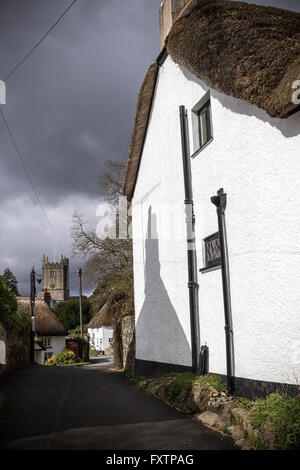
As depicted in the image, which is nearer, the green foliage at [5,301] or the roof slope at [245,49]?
the roof slope at [245,49]

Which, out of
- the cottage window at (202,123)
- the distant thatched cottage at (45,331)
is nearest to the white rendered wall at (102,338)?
the distant thatched cottage at (45,331)

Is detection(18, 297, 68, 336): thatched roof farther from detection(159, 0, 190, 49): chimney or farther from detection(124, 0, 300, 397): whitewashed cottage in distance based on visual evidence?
detection(159, 0, 190, 49): chimney

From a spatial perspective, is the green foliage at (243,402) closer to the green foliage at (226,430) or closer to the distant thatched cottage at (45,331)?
the green foliage at (226,430)

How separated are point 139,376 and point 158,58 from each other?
31.2 feet

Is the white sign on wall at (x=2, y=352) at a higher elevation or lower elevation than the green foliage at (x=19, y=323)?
lower

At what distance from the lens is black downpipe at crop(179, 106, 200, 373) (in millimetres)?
9320

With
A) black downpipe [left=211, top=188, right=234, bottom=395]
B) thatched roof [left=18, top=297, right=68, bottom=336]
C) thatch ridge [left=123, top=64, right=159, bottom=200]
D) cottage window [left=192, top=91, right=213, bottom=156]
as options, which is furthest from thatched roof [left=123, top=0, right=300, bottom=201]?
thatched roof [left=18, top=297, right=68, bottom=336]

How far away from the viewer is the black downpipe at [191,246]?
9.32 m

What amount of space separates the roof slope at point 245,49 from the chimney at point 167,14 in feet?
10.3

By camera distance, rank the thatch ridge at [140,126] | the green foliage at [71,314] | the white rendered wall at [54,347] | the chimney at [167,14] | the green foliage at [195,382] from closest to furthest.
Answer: the green foliage at [195,382]
the chimney at [167,14]
the thatch ridge at [140,126]
the white rendered wall at [54,347]
the green foliage at [71,314]

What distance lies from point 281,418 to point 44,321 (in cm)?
3663

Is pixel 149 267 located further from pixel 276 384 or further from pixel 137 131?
pixel 276 384

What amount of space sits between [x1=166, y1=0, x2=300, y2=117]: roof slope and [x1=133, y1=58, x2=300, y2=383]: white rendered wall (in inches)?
15.0
